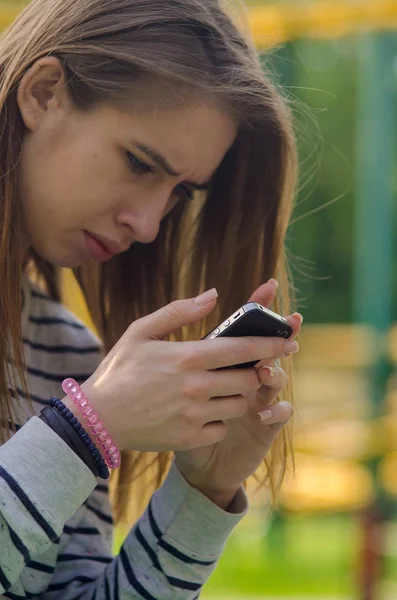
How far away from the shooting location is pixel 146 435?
0.97 meters

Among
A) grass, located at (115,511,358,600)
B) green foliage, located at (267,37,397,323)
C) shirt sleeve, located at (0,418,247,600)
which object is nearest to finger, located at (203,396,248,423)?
shirt sleeve, located at (0,418,247,600)

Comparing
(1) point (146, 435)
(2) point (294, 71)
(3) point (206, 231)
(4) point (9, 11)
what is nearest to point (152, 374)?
(1) point (146, 435)

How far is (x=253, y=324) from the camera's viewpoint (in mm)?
1002

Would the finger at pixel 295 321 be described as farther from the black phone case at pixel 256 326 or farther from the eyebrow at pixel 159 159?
the eyebrow at pixel 159 159

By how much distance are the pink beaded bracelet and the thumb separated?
0.08 m

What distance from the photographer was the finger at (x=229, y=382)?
3.20 ft

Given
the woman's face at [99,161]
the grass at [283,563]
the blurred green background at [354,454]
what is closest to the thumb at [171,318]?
the woman's face at [99,161]

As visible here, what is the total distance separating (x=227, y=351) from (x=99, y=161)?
11.5 inches

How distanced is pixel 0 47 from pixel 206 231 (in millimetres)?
360

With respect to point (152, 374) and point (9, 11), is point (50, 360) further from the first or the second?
point (9, 11)

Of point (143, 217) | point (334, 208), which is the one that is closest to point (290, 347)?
point (143, 217)

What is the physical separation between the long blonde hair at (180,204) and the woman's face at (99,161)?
0.7 inches

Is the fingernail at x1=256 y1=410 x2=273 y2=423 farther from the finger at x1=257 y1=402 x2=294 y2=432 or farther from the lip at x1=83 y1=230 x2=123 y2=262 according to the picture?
the lip at x1=83 y1=230 x2=123 y2=262

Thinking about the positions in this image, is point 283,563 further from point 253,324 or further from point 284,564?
point 253,324
